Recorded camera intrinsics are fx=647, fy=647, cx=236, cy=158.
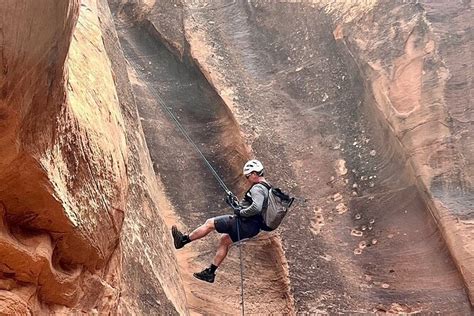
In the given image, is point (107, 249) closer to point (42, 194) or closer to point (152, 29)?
point (42, 194)

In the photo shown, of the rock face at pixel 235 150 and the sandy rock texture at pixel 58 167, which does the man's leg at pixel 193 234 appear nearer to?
the rock face at pixel 235 150

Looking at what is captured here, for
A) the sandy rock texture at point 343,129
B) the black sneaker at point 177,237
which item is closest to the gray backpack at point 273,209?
the black sneaker at point 177,237

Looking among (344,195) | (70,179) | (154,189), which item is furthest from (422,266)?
(70,179)

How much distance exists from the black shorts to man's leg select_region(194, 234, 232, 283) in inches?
10.7

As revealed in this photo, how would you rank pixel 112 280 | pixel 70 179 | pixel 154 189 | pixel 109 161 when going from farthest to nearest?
pixel 154 189
pixel 112 280
pixel 109 161
pixel 70 179

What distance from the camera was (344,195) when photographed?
9.95 metres

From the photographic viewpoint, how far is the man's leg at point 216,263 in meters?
7.48

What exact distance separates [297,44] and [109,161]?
8.31m

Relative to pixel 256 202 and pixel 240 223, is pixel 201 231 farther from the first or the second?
pixel 256 202

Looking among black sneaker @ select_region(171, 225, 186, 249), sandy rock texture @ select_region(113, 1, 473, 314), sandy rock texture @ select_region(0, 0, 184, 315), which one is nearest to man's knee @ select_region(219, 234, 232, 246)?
black sneaker @ select_region(171, 225, 186, 249)

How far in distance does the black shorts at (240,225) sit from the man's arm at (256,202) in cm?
20

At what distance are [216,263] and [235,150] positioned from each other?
10.3ft

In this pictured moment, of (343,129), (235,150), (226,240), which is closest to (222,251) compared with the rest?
(226,240)

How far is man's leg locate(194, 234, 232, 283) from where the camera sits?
7484mm
